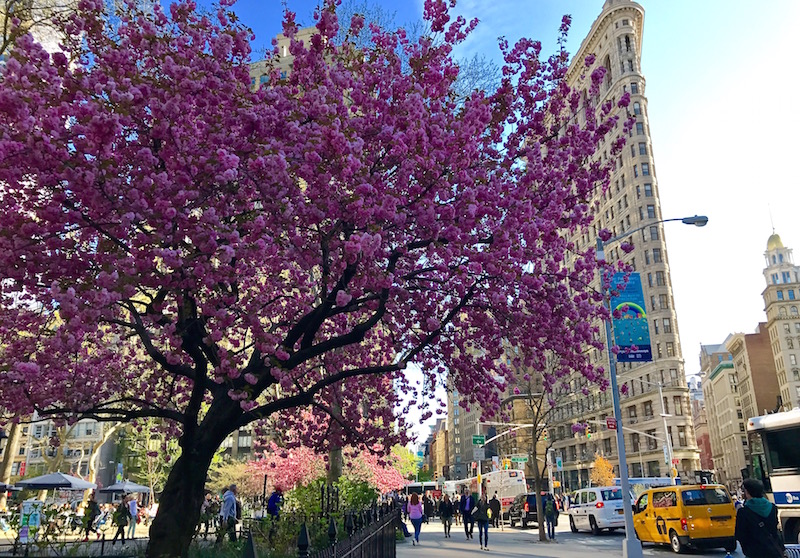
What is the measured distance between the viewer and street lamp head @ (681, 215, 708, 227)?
16.7 meters

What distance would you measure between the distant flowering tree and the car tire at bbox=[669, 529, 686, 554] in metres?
9.48

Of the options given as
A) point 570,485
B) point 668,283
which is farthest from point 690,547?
point 570,485

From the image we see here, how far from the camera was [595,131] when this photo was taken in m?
11.8

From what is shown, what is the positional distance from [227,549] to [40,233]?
7.05 metres

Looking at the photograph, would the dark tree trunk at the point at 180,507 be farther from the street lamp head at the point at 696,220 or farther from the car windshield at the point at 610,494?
the car windshield at the point at 610,494

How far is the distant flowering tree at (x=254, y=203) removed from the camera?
7938mm

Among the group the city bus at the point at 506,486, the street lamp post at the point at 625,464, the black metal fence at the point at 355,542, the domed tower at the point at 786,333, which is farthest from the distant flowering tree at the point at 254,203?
the domed tower at the point at 786,333

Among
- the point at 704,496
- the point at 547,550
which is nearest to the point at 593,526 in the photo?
the point at 547,550

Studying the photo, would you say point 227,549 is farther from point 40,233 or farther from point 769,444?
point 769,444

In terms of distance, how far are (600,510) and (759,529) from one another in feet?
72.4

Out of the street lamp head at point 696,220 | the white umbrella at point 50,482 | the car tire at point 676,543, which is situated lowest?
the car tire at point 676,543

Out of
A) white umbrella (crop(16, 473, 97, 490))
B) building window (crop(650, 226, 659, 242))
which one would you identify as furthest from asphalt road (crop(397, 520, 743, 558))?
building window (crop(650, 226, 659, 242))

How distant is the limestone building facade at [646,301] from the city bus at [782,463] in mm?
49738

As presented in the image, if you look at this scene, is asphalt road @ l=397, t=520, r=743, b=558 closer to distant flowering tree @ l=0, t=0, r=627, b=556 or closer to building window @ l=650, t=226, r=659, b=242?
distant flowering tree @ l=0, t=0, r=627, b=556
